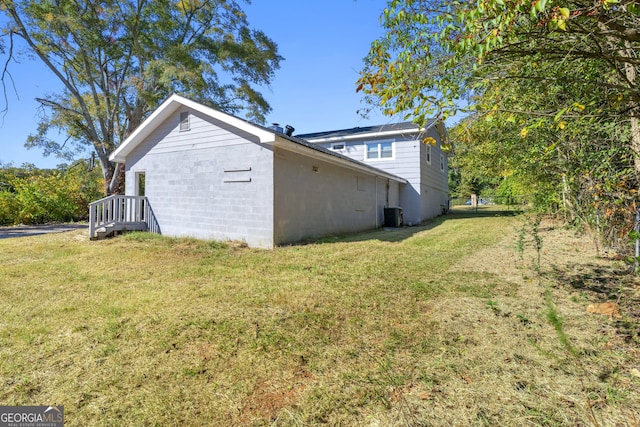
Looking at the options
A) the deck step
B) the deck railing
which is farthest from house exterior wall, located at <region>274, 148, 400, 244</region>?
the deck step

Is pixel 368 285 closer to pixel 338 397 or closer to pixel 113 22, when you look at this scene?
pixel 338 397

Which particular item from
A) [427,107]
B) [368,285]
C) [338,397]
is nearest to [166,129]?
[368,285]

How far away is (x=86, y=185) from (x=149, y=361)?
65.5ft

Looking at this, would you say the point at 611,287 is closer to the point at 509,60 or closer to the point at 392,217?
the point at 509,60

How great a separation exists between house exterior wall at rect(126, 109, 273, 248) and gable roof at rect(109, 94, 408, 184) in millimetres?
211

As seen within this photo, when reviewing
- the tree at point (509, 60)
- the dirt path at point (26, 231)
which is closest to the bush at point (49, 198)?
the dirt path at point (26, 231)

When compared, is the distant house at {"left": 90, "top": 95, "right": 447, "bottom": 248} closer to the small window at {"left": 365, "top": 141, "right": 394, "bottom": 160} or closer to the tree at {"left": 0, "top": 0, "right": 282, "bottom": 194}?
the small window at {"left": 365, "top": 141, "right": 394, "bottom": 160}

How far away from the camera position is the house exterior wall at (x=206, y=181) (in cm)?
823

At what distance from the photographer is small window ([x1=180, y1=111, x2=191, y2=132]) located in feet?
31.9

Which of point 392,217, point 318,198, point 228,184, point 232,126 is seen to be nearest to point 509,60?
point 318,198

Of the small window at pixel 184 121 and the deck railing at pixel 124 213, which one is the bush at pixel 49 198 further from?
the small window at pixel 184 121

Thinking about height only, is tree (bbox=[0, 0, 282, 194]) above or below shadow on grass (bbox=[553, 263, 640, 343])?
above

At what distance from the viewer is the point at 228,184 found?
8.85 meters

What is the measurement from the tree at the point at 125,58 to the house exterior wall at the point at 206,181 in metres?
6.48
